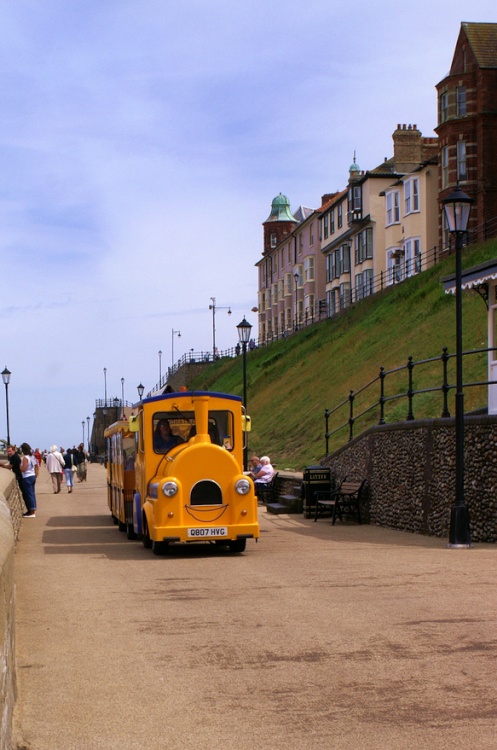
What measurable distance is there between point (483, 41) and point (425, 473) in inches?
1707

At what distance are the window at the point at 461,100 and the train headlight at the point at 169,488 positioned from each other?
44684mm

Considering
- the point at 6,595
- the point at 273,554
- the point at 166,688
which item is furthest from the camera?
the point at 273,554

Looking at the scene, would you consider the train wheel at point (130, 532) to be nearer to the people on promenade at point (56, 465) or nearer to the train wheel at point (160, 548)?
the train wheel at point (160, 548)

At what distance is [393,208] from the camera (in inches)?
2482

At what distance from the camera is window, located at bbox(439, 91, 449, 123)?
55.3 meters

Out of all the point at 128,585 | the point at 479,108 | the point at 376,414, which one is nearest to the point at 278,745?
the point at 128,585

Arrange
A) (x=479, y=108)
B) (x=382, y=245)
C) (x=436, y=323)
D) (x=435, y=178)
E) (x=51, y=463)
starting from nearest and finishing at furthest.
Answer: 1. (x=51, y=463)
2. (x=436, y=323)
3. (x=479, y=108)
4. (x=435, y=178)
5. (x=382, y=245)

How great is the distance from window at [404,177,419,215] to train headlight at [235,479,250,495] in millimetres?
46838

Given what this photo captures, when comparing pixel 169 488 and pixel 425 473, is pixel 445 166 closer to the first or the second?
pixel 425 473

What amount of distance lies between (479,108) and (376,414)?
25375 mm

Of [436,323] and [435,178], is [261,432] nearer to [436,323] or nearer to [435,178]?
[436,323]

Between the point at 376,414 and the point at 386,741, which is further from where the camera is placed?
the point at 376,414

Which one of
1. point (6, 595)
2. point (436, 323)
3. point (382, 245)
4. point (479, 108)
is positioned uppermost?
point (479, 108)

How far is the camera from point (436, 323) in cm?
4338
